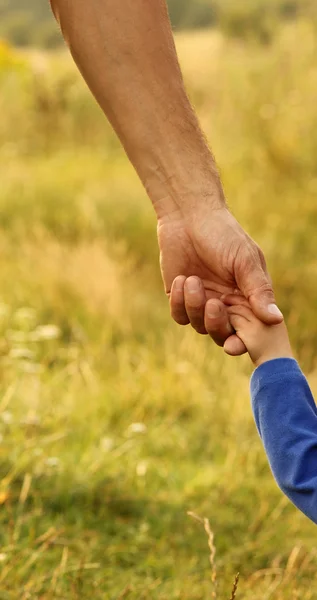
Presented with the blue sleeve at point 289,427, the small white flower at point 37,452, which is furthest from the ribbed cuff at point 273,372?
the small white flower at point 37,452

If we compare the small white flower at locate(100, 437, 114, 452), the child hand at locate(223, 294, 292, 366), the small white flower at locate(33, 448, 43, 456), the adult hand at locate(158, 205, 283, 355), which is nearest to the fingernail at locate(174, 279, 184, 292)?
the adult hand at locate(158, 205, 283, 355)

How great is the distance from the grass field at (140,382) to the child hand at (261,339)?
623 mm

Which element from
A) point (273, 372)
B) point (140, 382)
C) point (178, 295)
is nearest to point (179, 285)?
point (178, 295)

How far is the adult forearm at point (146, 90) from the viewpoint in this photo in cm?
137

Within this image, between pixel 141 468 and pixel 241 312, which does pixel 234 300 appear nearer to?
pixel 241 312

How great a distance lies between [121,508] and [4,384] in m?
0.90

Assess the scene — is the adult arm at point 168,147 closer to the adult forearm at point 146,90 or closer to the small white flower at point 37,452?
the adult forearm at point 146,90

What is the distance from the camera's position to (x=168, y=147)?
144 cm

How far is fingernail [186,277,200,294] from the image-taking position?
1332mm

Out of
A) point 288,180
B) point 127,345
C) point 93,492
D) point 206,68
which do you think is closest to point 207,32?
point 206,68

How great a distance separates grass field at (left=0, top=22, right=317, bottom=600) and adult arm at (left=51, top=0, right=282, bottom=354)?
608mm

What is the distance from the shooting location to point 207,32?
15500 millimetres

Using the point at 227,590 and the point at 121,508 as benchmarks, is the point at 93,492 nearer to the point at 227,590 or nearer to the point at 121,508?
the point at 121,508

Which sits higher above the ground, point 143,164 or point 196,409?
point 143,164
